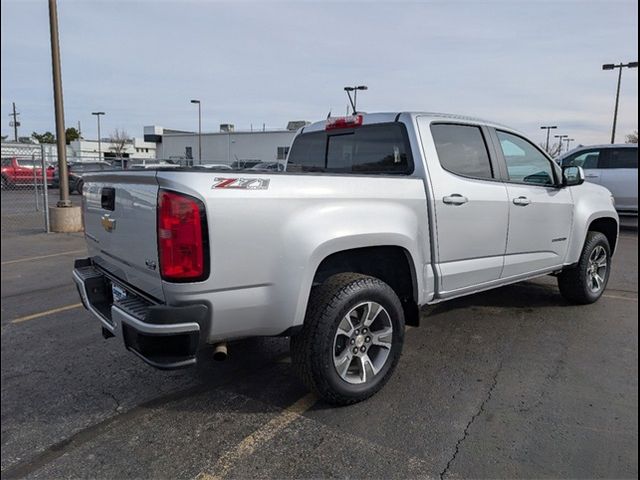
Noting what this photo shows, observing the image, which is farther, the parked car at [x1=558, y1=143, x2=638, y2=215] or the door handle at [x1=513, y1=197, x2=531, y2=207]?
the parked car at [x1=558, y1=143, x2=638, y2=215]

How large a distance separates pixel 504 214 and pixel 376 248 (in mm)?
1383

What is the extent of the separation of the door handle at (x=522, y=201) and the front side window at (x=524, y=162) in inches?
7.2

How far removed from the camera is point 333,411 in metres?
A: 3.05

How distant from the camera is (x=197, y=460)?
2.56 meters

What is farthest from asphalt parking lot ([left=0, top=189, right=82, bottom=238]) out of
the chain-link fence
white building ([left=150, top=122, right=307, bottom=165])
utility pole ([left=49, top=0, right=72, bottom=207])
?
white building ([left=150, top=122, right=307, bottom=165])

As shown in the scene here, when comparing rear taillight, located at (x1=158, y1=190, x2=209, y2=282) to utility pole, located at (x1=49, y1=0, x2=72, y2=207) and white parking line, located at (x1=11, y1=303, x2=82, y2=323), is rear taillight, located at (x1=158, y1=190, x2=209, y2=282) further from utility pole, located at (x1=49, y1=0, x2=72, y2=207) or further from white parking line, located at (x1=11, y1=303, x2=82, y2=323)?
utility pole, located at (x1=49, y1=0, x2=72, y2=207)

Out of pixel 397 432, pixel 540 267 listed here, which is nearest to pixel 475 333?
pixel 540 267

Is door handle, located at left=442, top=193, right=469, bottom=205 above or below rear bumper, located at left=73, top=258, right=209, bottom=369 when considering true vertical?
above

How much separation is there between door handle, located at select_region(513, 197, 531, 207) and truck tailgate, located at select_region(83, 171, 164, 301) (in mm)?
3005

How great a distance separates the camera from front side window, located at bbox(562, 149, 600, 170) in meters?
11.8

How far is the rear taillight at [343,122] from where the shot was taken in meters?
4.05

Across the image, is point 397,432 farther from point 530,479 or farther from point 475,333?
point 475,333

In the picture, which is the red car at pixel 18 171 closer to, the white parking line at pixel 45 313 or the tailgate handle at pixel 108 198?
the white parking line at pixel 45 313

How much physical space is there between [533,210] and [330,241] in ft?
7.87
